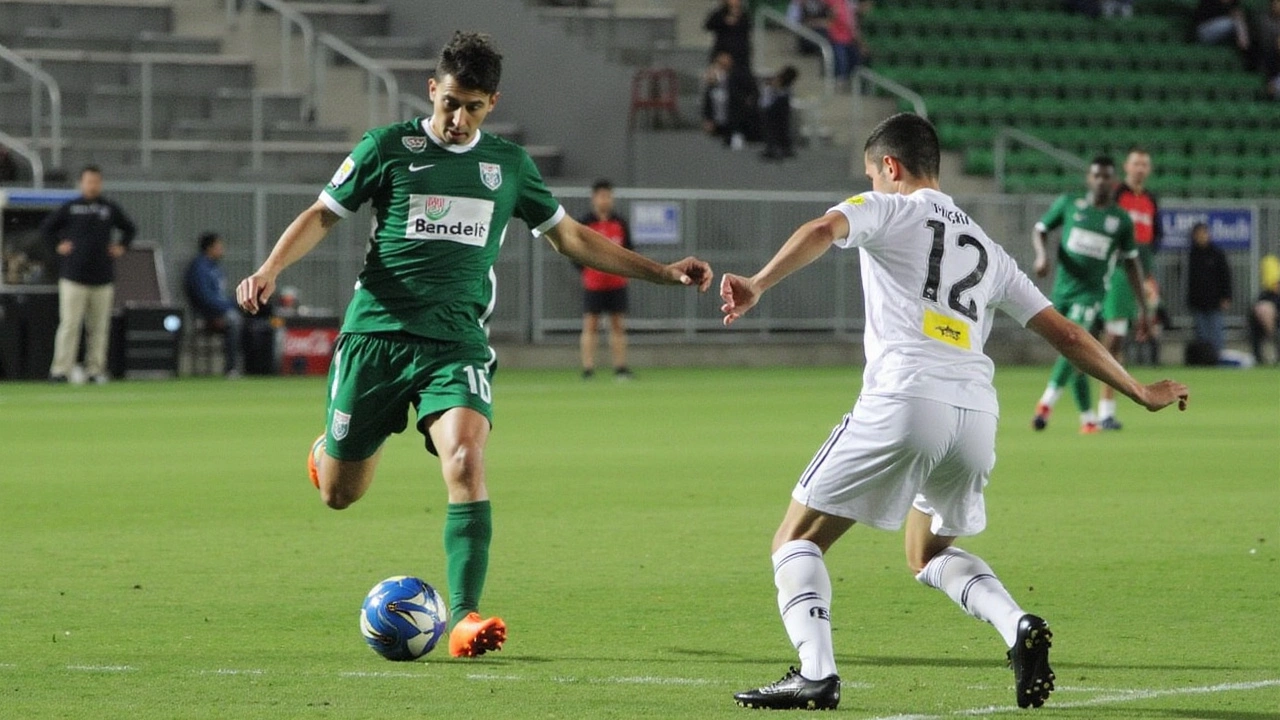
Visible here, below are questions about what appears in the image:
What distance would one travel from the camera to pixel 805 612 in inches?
254

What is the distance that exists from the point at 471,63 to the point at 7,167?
21892mm

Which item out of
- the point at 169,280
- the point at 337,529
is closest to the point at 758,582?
the point at 337,529

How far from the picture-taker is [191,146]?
3203cm

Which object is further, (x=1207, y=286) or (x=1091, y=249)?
(x=1207, y=286)

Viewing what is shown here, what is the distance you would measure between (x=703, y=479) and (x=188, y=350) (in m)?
15.9

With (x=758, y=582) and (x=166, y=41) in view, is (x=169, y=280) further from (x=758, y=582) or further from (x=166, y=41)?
(x=758, y=582)

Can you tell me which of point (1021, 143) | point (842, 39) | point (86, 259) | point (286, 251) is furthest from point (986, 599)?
point (1021, 143)

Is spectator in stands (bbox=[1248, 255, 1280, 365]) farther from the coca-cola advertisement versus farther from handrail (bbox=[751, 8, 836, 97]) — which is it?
the coca-cola advertisement

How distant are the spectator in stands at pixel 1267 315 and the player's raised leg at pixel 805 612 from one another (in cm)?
2849

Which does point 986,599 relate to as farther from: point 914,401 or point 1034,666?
point 914,401

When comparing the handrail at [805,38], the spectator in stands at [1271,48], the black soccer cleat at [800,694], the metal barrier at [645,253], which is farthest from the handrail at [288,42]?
the black soccer cleat at [800,694]

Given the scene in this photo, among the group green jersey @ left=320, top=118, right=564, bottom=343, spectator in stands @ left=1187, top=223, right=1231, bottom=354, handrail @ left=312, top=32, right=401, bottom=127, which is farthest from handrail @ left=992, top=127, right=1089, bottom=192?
green jersey @ left=320, top=118, right=564, bottom=343

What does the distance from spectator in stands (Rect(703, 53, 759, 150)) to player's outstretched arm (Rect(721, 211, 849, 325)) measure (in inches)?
1080

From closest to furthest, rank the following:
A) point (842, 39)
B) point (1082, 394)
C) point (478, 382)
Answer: point (478, 382) → point (1082, 394) → point (842, 39)
